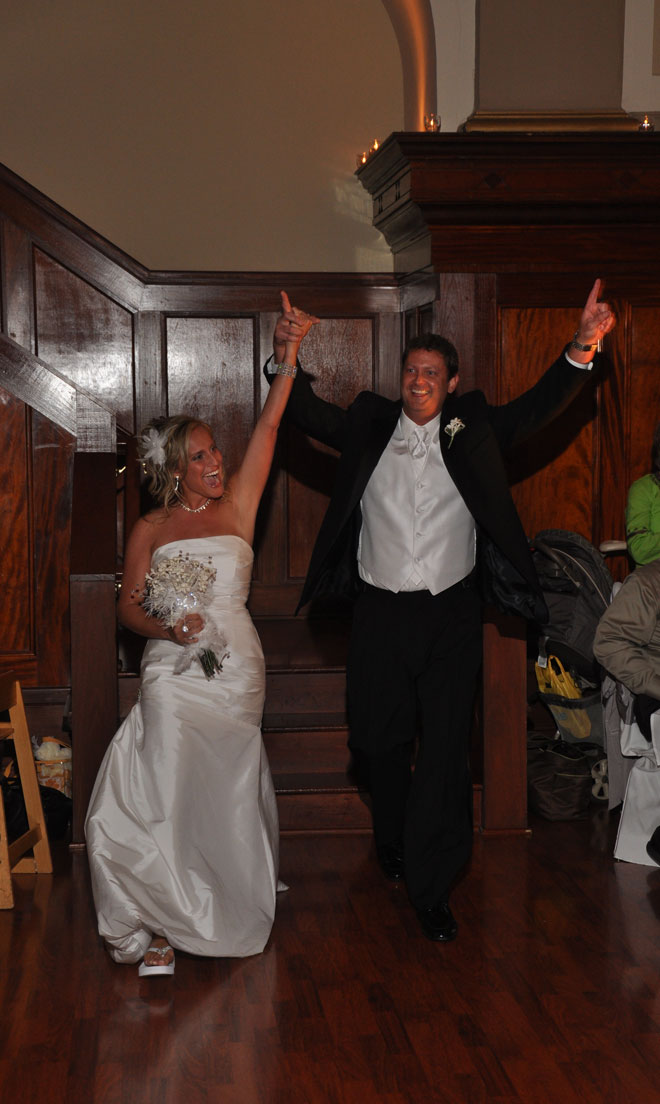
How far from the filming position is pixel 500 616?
5391 mm

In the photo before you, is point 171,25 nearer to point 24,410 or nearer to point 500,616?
point 24,410

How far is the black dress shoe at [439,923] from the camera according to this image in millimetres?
4207

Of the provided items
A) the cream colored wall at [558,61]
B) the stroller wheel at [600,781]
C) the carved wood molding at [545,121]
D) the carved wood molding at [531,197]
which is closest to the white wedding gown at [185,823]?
the stroller wheel at [600,781]

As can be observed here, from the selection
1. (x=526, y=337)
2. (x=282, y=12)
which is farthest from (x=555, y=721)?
(x=282, y=12)

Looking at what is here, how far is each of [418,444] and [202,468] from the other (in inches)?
29.5

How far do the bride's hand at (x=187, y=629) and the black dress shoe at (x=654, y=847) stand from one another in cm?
197

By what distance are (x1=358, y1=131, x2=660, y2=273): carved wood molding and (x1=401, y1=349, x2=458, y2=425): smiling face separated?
4.93 feet

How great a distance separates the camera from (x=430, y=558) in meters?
4.37

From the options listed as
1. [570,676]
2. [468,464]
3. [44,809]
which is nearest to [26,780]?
[44,809]

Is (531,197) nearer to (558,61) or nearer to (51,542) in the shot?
(558,61)

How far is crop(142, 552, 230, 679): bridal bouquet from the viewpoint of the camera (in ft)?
13.8

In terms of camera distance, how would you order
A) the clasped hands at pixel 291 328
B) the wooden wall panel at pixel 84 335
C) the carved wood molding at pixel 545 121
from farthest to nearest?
the wooden wall panel at pixel 84 335 < the carved wood molding at pixel 545 121 < the clasped hands at pixel 291 328

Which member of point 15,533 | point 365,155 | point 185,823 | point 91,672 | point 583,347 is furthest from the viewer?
point 365,155

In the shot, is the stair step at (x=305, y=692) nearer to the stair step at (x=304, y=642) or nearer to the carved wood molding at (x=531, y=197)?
the stair step at (x=304, y=642)
